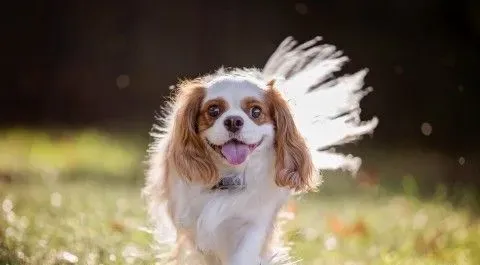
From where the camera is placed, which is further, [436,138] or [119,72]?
[119,72]

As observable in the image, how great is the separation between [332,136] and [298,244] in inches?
37.5

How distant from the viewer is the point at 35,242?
4.79 metres

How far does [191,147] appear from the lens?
3941 mm

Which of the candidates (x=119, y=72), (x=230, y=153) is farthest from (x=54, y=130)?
(x=230, y=153)

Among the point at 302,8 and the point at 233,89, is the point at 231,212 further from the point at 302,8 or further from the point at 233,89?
the point at 302,8

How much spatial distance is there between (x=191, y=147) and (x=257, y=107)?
282mm

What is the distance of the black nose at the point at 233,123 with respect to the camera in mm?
3721

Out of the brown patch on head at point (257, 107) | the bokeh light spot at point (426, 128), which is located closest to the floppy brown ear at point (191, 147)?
the brown patch on head at point (257, 107)

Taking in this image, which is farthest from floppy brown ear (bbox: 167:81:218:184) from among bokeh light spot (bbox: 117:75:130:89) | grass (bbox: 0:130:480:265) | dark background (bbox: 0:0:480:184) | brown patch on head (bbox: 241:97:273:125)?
bokeh light spot (bbox: 117:75:130:89)

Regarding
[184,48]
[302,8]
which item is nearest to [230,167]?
[302,8]

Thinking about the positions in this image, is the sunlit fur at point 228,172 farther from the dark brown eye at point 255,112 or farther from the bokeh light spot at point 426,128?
the bokeh light spot at point 426,128

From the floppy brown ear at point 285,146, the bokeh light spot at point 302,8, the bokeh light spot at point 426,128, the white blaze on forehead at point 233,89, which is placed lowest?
the bokeh light spot at point 426,128

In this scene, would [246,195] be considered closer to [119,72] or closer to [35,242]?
[35,242]

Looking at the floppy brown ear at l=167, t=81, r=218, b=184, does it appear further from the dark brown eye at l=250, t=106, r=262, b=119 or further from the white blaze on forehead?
the dark brown eye at l=250, t=106, r=262, b=119
